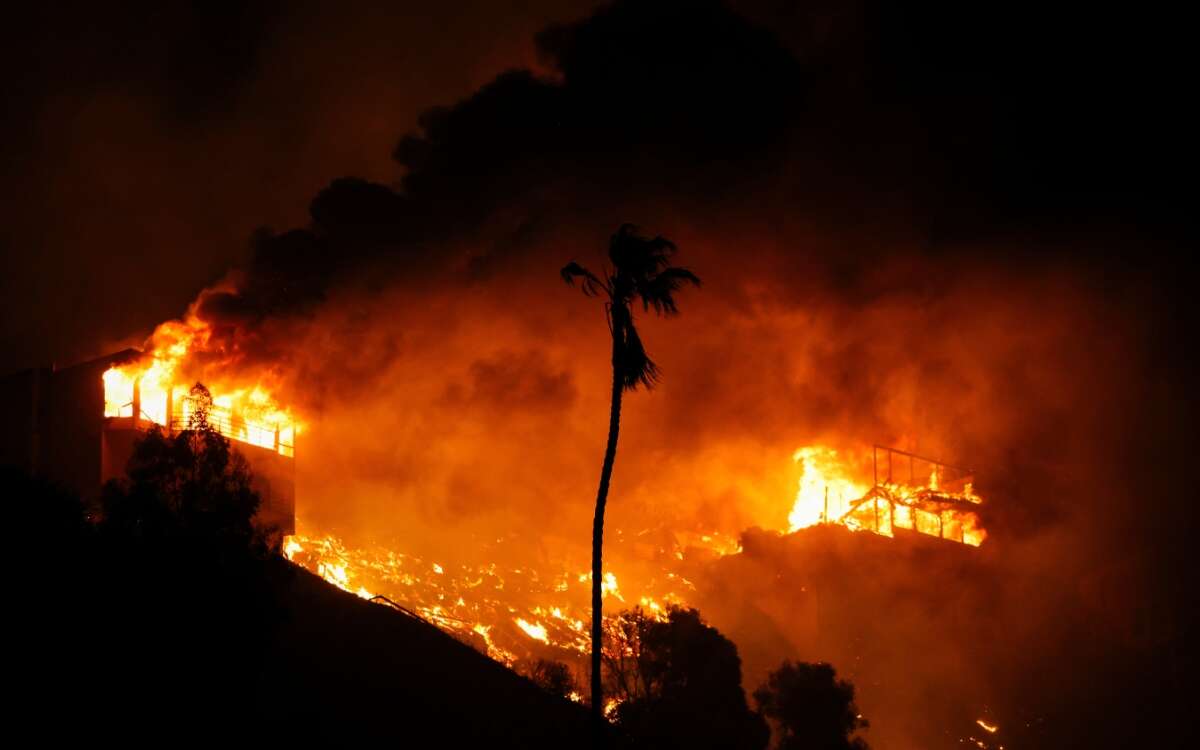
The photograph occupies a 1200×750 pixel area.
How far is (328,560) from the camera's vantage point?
5150cm

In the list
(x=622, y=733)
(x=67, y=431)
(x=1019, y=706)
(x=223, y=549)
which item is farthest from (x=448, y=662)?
(x=1019, y=706)

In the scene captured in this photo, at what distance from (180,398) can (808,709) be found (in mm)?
26906

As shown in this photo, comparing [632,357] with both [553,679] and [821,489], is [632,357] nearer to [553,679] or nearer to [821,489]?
[553,679]

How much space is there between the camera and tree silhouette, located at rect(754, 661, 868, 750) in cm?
3180

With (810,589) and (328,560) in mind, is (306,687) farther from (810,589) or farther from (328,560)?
(810,589)

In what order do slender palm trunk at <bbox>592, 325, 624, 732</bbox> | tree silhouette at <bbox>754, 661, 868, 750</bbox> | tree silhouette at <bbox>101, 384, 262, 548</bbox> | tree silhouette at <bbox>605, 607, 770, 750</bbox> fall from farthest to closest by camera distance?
tree silhouette at <bbox>754, 661, 868, 750</bbox>, tree silhouette at <bbox>605, 607, 770, 750</bbox>, slender palm trunk at <bbox>592, 325, 624, 732</bbox>, tree silhouette at <bbox>101, 384, 262, 548</bbox>

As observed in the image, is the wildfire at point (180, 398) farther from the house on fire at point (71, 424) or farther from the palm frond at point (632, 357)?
the palm frond at point (632, 357)

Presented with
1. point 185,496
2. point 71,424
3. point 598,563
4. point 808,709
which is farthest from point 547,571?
point 185,496

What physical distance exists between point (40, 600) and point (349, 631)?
13909 millimetres

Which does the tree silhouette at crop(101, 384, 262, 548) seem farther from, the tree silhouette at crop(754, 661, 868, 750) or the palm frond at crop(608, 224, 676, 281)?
the tree silhouette at crop(754, 661, 868, 750)

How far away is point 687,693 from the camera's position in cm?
3052

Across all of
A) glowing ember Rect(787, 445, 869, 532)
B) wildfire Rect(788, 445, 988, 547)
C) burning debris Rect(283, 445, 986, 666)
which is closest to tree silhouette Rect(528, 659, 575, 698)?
burning debris Rect(283, 445, 986, 666)

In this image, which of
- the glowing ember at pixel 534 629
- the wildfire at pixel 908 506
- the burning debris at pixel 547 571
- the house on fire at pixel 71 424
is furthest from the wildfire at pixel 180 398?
the wildfire at pixel 908 506

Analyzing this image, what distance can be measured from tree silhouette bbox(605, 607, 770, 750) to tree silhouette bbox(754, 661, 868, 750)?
3.37 ft
